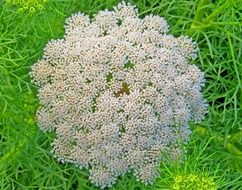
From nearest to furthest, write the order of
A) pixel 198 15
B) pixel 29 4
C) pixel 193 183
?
pixel 193 183 < pixel 29 4 < pixel 198 15

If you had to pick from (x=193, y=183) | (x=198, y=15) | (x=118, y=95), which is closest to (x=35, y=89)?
(x=118, y=95)

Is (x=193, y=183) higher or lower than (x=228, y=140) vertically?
higher

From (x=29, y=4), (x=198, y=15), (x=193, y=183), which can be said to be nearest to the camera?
(x=193, y=183)

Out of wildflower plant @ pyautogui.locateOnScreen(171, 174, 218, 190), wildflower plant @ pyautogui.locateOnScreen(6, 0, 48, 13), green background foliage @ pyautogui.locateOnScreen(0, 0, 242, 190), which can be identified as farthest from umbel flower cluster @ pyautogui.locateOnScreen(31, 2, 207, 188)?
wildflower plant @ pyautogui.locateOnScreen(171, 174, 218, 190)

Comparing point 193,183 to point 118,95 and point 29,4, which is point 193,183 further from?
point 29,4

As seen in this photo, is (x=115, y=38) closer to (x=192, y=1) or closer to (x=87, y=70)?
(x=87, y=70)

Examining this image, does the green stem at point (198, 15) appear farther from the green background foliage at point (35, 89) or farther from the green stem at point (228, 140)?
the green stem at point (228, 140)

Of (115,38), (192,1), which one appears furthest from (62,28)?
(192,1)
